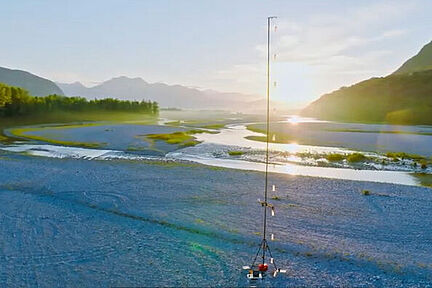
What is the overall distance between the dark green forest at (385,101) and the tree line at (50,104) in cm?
8256

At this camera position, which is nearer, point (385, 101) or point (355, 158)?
point (355, 158)

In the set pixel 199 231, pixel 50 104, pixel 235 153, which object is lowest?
pixel 199 231

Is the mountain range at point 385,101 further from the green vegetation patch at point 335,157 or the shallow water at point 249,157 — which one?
the shallow water at point 249,157

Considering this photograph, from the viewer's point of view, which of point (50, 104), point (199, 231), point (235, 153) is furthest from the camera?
point (50, 104)

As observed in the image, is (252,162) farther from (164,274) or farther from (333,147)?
(164,274)

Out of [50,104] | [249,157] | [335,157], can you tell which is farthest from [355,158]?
[50,104]

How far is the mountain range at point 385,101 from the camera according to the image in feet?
357

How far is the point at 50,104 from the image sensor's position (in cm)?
10638

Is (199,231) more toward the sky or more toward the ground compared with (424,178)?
more toward the sky

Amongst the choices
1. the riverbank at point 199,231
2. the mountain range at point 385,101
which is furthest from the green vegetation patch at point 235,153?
the mountain range at point 385,101

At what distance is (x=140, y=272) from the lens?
911 cm

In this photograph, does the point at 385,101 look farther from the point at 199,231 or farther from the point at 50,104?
the point at 199,231

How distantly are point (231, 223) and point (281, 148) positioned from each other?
91.6 feet

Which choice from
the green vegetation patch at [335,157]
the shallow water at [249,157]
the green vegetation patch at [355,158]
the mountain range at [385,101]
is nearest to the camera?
the shallow water at [249,157]
